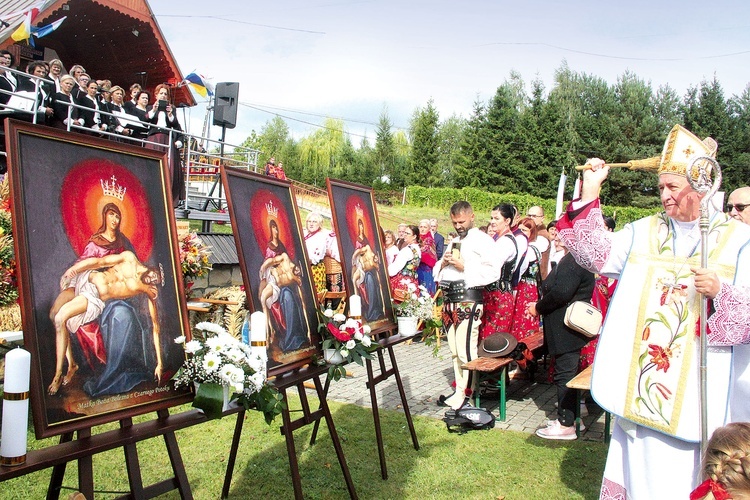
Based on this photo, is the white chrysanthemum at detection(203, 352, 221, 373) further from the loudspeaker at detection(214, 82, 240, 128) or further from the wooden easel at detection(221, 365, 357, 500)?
the loudspeaker at detection(214, 82, 240, 128)

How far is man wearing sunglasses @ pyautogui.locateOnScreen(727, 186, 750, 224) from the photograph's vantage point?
490 centimetres

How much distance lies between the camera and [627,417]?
10.1 ft

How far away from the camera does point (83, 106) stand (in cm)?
861

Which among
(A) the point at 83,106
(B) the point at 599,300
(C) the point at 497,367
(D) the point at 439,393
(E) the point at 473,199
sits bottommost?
(D) the point at 439,393

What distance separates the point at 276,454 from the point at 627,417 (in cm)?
277

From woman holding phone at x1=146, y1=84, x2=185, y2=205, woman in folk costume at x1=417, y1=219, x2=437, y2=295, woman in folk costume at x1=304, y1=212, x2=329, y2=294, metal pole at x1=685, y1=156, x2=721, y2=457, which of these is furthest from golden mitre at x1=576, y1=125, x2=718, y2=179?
woman holding phone at x1=146, y1=84, x2=185, y2=205

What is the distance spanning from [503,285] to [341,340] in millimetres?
3189

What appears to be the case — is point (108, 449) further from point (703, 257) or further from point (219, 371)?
point (703, 257)

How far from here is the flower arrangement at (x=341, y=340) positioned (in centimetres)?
358

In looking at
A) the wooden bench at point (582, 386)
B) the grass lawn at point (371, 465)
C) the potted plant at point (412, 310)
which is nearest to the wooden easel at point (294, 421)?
the grass lawn at point (371, 465)

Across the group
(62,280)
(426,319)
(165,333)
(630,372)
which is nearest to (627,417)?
(630,372)

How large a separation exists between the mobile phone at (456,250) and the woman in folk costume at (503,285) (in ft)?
1.31

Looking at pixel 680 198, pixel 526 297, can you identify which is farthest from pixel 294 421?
pixel 526 297

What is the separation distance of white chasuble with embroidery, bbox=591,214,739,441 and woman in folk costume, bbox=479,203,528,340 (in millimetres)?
2827
